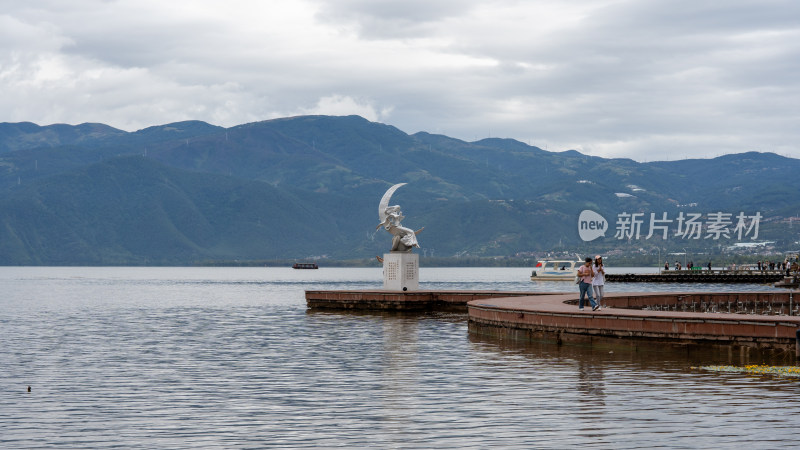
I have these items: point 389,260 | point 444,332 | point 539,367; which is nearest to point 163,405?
point 539,367

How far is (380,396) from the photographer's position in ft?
85.8

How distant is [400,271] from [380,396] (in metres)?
41.1

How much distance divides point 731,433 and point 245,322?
44.8 meters

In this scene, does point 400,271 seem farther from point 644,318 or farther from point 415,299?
point 644,318

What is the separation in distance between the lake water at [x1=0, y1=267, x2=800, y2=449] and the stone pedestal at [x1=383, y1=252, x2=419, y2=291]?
21.3 meters

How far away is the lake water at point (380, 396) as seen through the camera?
20.2 metres

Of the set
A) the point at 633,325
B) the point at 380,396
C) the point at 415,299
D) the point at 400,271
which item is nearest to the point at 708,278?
the point at 400,271

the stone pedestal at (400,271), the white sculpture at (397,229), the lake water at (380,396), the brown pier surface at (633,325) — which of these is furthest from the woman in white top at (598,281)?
the stone pedestal at (400,271)

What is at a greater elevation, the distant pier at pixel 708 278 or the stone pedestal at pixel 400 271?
the stone pedestal at pixel 400 271

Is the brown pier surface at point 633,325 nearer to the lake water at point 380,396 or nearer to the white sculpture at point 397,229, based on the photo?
the lake water at point 380,396

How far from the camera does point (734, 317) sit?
3453 cm

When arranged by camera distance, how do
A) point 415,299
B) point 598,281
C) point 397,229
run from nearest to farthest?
point 598,281 < point 415,299 < point 397,229

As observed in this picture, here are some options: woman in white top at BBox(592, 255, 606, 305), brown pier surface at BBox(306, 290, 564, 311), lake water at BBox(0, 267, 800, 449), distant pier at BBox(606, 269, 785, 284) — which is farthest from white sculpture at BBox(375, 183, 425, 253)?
distant pier at BBox(606, 269, 785, 284)

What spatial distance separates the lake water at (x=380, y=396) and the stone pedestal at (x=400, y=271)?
21346mm
